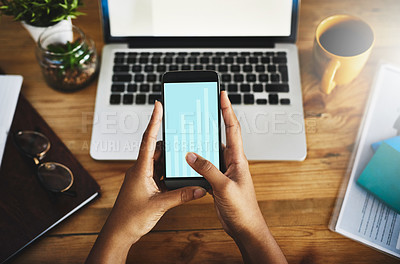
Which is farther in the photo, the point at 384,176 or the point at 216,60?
the point at 216,60

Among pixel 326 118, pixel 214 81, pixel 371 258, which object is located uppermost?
pixel 214 81

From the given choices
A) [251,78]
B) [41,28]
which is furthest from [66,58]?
[251,78]

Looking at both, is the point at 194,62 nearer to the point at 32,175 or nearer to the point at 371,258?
the point at 32,175

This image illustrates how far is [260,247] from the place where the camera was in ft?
1.93

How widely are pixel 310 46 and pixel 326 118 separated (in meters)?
0.19

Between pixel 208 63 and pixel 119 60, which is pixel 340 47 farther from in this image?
pixel 119 60

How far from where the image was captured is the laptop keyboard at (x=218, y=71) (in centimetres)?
73

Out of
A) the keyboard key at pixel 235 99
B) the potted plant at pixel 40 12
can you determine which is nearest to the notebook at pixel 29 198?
the potted plant at pixel 40 12

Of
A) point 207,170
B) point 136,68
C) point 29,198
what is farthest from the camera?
point 136,68

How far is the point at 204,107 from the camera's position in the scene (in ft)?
1.98

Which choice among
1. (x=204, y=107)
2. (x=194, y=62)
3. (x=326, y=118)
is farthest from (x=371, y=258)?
(x=194, y=62)

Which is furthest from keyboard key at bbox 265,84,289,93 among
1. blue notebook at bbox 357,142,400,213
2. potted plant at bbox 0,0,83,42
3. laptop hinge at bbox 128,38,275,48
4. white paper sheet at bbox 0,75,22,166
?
white paper sheet at bbox 0,75,22,166

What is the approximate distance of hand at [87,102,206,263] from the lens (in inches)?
22.7

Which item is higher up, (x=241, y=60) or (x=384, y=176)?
(x=241, y=60)
